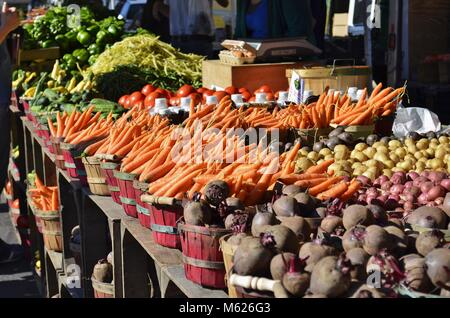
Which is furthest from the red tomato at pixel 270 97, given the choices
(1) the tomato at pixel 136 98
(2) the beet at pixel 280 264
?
(2) the beet at pixel 280 264

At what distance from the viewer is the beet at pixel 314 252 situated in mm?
2053

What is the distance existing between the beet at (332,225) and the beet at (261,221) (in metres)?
0.15

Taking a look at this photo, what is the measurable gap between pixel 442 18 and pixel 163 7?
4536 millimetres

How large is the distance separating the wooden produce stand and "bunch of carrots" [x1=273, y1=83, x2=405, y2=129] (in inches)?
45.3

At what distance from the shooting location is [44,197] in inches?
209

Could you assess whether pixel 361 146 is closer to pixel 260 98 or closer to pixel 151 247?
pixel 260 98

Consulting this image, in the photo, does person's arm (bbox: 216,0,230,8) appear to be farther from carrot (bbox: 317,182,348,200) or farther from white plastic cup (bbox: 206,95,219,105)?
carrot (bbox: 317,182,348,200)

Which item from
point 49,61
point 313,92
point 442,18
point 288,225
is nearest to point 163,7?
point 49,61

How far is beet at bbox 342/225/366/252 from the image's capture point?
2188 millimetres

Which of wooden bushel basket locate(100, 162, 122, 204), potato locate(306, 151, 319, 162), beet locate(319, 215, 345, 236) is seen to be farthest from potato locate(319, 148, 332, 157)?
beet locate(319, 215, 345, 236)

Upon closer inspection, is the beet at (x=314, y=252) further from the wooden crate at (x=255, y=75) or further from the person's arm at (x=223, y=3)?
the person's arm at (x=223, y=3)

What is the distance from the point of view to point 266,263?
209 cm

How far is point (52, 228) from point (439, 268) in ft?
11.4
